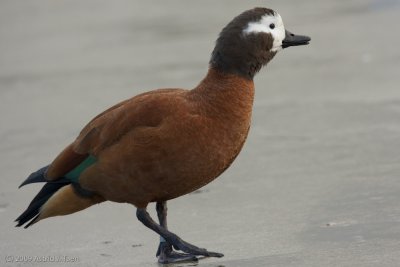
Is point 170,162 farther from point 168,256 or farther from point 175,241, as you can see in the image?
point 168,256

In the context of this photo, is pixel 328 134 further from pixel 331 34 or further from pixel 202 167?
pixel 331 34

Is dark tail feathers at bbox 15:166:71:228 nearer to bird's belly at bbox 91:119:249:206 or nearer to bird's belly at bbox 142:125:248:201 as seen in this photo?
bird's belly at bbox 91:119:249:206

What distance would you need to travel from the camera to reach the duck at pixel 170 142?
5.40 m

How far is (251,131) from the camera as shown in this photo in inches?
333

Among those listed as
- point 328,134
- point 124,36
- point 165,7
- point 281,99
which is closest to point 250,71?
point 328,134

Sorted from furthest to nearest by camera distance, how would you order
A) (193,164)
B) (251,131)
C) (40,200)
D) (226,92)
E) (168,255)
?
(251,131) → (40,200) → (168,255) → (226,92) → (193,164)

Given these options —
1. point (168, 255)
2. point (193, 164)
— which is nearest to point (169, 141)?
point (193, 164)

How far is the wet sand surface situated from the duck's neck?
760 millimetres

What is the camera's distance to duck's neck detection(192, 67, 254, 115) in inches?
217

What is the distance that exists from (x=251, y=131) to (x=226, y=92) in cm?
293

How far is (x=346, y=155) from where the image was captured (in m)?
7.43

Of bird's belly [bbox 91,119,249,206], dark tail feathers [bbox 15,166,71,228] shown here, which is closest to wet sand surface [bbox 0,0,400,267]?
dark tail feathers [bbox 15,166,71,228]

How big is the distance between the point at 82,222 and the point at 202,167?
1466 millimetres

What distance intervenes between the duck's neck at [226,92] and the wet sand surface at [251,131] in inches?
29.9
